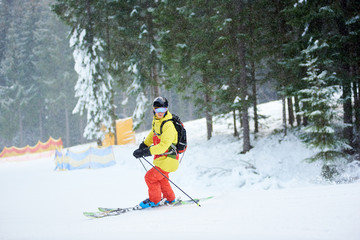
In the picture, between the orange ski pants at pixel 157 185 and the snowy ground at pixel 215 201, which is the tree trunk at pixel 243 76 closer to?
the snowy ground at pixel 215 201

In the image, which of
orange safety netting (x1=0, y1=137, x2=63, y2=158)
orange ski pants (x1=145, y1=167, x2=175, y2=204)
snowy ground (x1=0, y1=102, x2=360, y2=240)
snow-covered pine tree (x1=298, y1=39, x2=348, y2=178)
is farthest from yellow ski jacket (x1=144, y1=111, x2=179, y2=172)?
orange safety netting (x1=0, y1=137, x2=63, y2=158)

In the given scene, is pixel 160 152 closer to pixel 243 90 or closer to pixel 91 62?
pixel 243 90

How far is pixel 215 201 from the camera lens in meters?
→ 4.67

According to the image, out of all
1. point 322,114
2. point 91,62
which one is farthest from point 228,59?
point 91,62

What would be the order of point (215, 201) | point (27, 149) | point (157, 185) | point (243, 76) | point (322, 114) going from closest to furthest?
1. point (215, 201)
2. point (157, 185)
3. point (322, 114)
4. point (243, 76)
5. point (27, 149)

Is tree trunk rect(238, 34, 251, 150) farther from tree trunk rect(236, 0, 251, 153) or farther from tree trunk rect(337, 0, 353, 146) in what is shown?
tree trunk rect(337, 0, 353, 146)

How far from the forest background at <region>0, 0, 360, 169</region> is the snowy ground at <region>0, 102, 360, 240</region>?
1.43m

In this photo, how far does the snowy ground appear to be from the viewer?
2592mm

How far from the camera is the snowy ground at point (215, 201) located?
2.59 m

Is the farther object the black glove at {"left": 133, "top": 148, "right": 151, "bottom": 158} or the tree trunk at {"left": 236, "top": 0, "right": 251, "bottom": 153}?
the tree trunk at {"left": 236, "top": 0, "right": 251, "bottom": 153}

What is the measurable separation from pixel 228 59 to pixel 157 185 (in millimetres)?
9489

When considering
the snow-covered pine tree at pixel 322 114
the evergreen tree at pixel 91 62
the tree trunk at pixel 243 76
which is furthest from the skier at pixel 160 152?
the evergreen tree at pixel 91 62

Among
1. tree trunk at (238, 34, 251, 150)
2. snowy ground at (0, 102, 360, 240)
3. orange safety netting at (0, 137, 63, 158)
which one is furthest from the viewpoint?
orange safety netting at (0, 137, 63, 158)

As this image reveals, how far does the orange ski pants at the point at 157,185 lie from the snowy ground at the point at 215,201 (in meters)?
0.46
